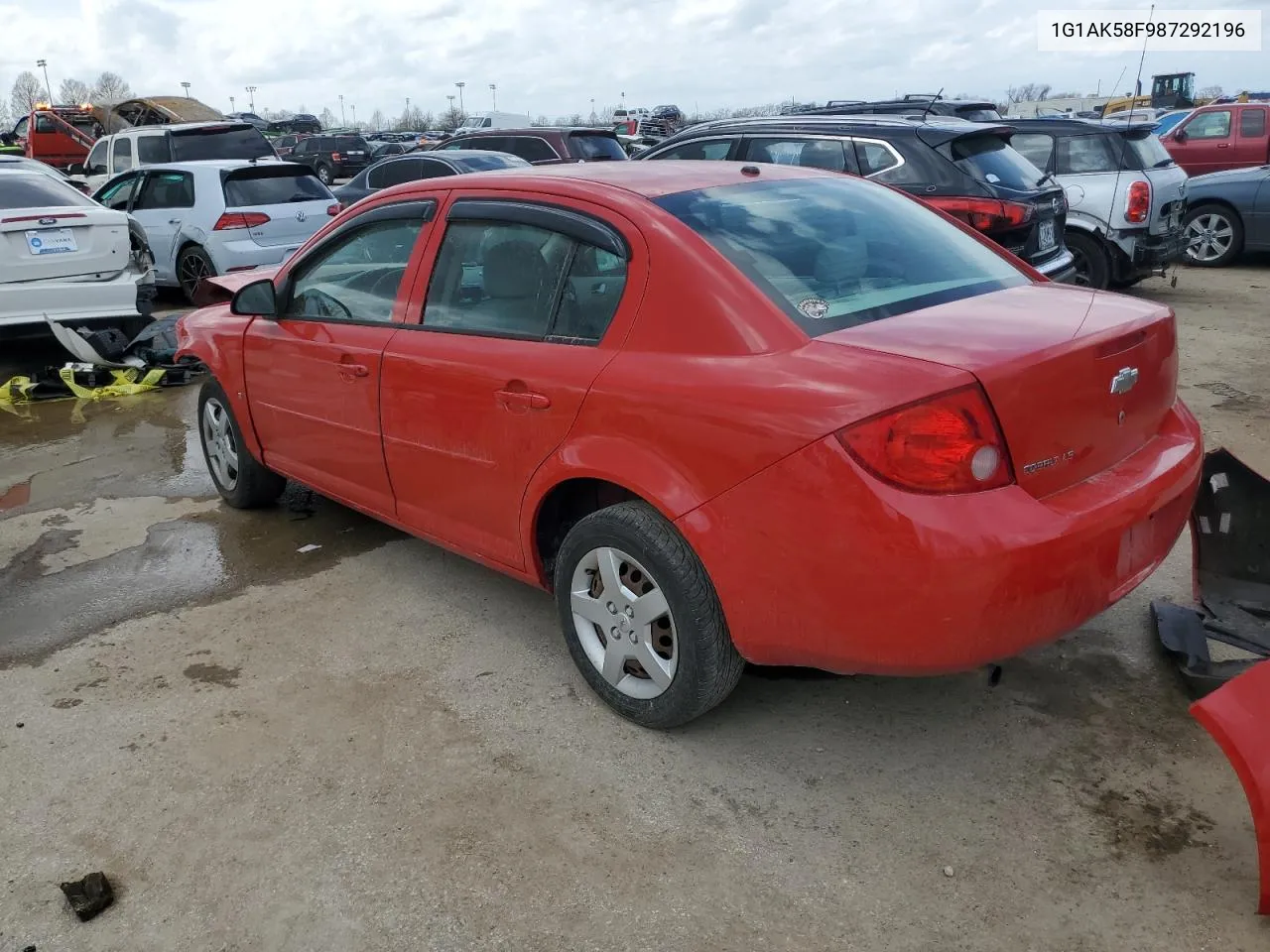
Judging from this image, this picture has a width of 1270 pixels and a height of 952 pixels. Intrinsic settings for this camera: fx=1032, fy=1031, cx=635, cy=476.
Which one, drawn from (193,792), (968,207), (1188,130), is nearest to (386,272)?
(193,792)

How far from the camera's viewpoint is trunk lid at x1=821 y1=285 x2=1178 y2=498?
2.53 meters

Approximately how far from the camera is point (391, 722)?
10.7ft

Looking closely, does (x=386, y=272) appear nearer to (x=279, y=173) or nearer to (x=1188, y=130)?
(x=279, y=173)

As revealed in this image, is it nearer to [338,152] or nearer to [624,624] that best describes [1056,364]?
[624,624]

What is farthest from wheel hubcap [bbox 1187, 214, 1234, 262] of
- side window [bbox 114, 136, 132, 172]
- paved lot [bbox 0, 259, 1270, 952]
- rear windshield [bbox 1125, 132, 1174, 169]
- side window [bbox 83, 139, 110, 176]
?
side window [bbox 83, 139, 110, 176]

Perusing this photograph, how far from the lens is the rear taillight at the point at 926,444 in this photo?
2.43 meters

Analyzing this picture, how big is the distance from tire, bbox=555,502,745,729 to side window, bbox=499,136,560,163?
12691mm

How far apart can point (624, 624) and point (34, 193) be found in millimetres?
7105

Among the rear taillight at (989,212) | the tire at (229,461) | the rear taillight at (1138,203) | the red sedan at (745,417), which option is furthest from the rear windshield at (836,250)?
the rear taillight at (1138,203)

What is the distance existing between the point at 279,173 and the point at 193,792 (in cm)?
927

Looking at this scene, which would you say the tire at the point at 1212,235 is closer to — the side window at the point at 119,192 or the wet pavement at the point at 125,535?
the wet pavement at the point at 125,535

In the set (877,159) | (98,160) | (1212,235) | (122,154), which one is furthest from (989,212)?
(98,160)

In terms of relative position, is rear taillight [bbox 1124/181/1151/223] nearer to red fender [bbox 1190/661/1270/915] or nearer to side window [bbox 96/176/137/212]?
red fender [bbox 1190/661/1270/915]

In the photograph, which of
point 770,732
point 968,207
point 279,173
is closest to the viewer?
point 770,732
